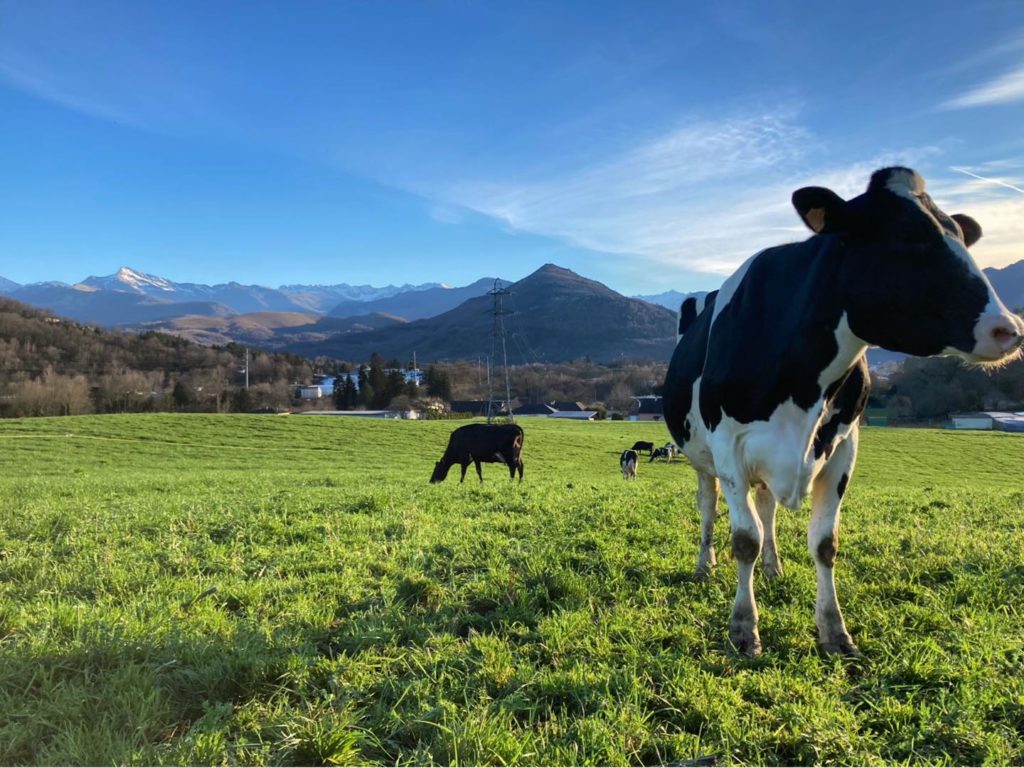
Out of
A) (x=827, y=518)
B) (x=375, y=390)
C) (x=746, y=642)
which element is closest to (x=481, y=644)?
(x=746, y=642)

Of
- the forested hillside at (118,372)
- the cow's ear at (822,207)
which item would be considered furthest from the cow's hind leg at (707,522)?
the forested hillside at (118,372)

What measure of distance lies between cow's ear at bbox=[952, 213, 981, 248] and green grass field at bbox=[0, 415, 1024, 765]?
2651mm

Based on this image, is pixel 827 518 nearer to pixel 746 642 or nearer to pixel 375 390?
pixel 746 642

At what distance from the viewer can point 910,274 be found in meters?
3.53

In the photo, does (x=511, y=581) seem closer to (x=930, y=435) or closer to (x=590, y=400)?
(x=930, y=435)

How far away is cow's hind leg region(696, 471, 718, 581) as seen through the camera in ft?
18.7

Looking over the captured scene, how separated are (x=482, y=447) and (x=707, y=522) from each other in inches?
639

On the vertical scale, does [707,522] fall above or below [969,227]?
below

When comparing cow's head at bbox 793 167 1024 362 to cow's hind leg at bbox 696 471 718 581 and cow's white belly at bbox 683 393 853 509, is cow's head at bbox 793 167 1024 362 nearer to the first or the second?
cow's white belly at bbox 683 393 853 509

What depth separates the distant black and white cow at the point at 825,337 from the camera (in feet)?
11.3

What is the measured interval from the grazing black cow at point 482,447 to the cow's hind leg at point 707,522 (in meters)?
14.8

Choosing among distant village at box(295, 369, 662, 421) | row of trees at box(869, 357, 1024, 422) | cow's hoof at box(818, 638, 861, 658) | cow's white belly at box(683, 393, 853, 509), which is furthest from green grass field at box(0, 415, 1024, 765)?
row of trees at box(869, 357, 1024, 422)

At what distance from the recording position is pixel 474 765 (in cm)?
281

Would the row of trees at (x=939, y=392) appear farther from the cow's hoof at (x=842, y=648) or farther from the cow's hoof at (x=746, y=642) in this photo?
the cow's hoof at (x=746, y=642)
